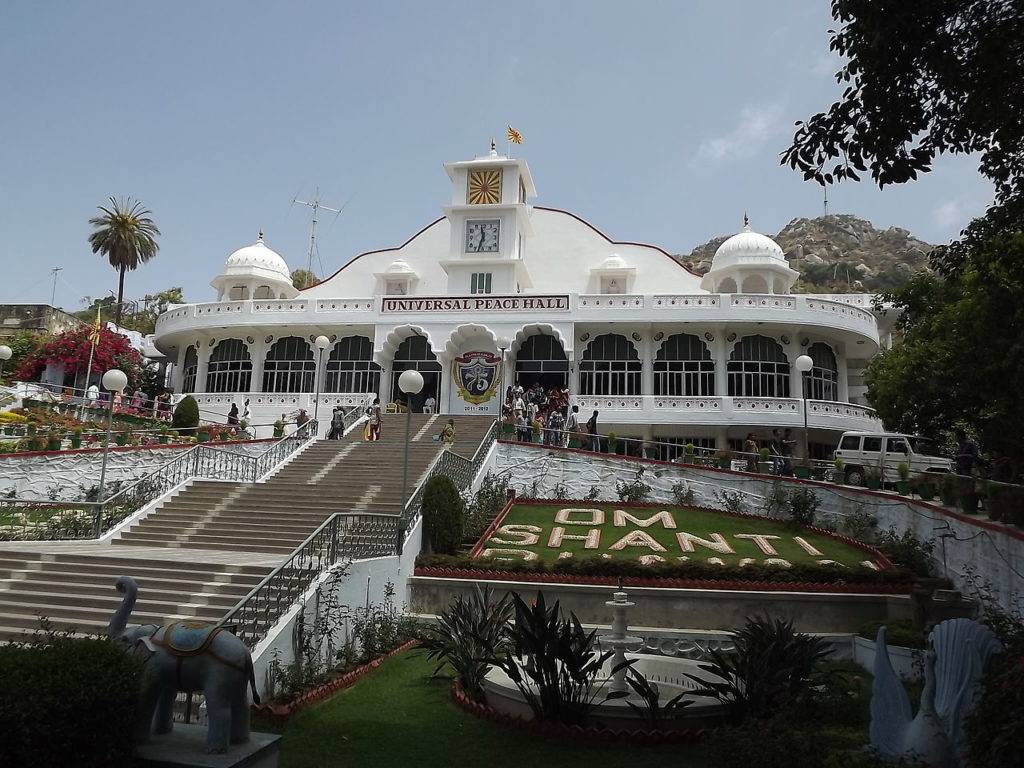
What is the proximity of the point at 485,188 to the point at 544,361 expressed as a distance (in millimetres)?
9627

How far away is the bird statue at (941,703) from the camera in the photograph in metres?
5.64

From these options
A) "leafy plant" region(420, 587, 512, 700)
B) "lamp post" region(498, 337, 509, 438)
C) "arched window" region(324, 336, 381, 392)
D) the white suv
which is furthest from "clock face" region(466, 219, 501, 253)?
"leafy plant" region(420, 587, 512, 700)

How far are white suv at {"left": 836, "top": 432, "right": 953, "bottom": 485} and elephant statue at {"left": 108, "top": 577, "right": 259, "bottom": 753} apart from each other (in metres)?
17.1

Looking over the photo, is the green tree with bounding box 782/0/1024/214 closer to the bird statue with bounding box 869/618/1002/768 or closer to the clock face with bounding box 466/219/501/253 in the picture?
the bird statue with bounding box 869/618/1002/768

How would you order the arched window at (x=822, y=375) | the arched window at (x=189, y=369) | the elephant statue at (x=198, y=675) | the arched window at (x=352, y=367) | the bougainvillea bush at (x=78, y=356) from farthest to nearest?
the bougainvillea bush at (x=78, y=356), the arched window at (x=189, y=369), the arched window at (x=352, y=367), the arched window at (x=822, y=375), the elephant statue at (x=198, y=675)

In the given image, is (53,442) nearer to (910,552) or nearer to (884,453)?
(910,552)

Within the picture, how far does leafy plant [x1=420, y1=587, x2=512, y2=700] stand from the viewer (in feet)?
30.8

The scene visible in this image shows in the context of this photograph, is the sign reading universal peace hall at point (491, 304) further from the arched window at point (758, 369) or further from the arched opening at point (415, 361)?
the arched window at point (758, 369)

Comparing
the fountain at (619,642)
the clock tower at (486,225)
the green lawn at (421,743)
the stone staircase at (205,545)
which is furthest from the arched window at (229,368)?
the fountain at (619,642)

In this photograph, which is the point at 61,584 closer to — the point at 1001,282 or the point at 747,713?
the point at 747,713

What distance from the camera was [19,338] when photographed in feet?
140

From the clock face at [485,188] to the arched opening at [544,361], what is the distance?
784 cm

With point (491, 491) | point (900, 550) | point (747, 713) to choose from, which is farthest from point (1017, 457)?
point (747, 713)

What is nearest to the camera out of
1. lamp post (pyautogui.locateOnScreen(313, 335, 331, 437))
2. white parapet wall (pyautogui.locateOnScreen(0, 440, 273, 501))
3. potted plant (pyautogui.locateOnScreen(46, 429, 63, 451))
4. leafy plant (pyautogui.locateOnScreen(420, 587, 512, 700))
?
leafy plant (pyautogui.locateOnScreen(420, 587, 512, 700))
